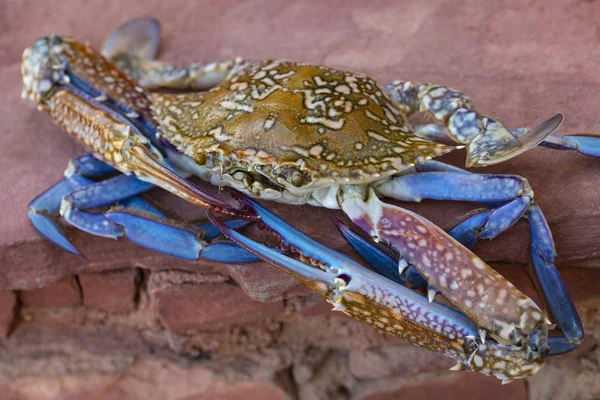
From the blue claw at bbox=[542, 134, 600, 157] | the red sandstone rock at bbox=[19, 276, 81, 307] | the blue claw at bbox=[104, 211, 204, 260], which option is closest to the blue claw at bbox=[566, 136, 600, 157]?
the blue claw at bbox=[542, 134, 600, 157]

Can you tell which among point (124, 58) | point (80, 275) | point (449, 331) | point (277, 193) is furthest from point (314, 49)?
point (449, 331)

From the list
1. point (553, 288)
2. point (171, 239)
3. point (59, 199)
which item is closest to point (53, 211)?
point (59, 199)

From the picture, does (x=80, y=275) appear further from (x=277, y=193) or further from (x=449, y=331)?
(x=449, y=331)

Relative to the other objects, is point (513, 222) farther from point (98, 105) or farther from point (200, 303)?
point (98, 105)

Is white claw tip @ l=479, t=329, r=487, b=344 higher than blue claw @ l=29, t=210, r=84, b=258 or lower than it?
lower

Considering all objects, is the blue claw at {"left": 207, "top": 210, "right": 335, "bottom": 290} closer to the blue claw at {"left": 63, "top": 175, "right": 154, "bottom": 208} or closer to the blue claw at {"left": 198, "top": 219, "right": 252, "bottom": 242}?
the blue claw at {"left": 198, "top": 219, "right": 252, "bottom": 242}

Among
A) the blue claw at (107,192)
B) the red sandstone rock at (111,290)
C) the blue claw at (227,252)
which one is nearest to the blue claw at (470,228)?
the blue claw at (227,252)
